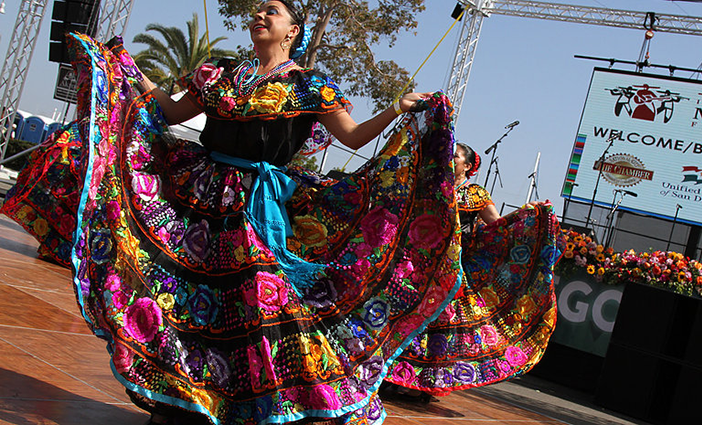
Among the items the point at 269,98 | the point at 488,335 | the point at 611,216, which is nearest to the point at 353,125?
the point at 269,98

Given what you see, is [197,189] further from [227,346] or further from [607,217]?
[607,217]

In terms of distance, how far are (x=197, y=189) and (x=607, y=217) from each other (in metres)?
12.1

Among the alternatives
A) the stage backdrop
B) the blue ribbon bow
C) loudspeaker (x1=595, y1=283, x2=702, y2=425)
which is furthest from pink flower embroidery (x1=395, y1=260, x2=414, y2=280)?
the stage backdrop

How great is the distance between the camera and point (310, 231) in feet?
7.47

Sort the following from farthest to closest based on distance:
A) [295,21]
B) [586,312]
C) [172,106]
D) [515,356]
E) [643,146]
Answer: [643,146]
[586,312]
[515,356]
[295,21]
[172,106]

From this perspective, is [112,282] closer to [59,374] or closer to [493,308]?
[59,374]

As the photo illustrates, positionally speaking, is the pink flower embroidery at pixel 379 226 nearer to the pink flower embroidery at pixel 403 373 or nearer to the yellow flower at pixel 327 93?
the yellow flower at pixel 327 93

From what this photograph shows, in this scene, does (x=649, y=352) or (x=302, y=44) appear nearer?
(x=302, y=44)

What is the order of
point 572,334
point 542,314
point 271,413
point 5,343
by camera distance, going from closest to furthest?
1. point 271,413
2. point 5,343
3. point 542,314
4. point 572,334

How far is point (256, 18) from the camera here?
244 centimetres

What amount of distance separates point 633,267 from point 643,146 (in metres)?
7.05

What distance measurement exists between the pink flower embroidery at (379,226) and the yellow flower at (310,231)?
0.14 metres

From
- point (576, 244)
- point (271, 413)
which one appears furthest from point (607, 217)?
point (271, 413)

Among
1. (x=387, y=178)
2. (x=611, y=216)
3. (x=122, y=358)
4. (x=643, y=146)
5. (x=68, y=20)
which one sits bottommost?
(x=122, y=358)
